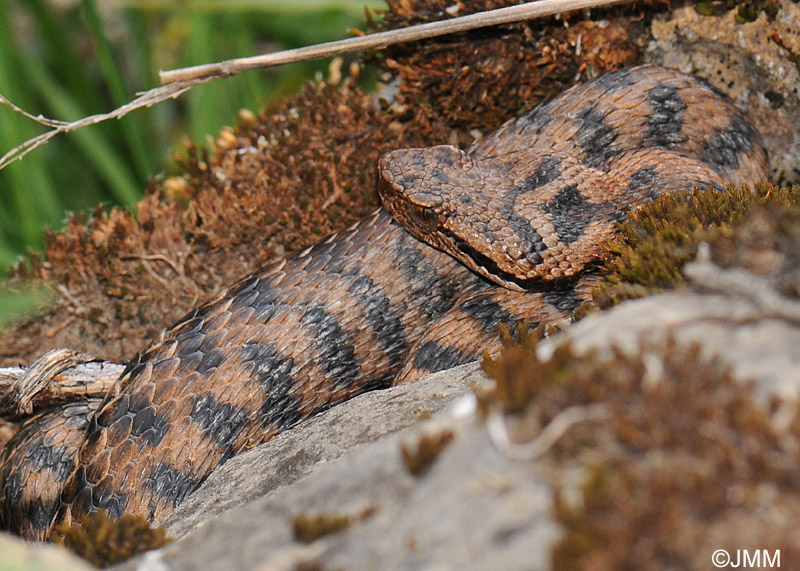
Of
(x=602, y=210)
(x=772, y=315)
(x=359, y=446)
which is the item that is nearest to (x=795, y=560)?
(x=772, y=315)

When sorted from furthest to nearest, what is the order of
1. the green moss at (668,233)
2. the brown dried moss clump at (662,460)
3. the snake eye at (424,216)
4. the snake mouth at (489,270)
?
the snake eye at (424,216), the snake mouth at (489,270), the green moss at (668,233), the brown dried moss clump at (662,460)

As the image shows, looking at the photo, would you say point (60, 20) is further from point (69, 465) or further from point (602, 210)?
point (602, 210)

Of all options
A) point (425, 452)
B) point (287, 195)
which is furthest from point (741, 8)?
point (425, 452)

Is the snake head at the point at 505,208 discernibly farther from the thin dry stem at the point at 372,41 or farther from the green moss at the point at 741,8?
the green moss at the point at 741,8

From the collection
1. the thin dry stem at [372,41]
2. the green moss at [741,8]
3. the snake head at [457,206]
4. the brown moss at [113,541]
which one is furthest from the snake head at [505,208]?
the brown moss at [113,541]

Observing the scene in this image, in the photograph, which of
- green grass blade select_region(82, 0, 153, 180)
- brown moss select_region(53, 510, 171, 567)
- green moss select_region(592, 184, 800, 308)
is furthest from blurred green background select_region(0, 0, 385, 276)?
brown moss select_region(53, 510, 171, 567)
